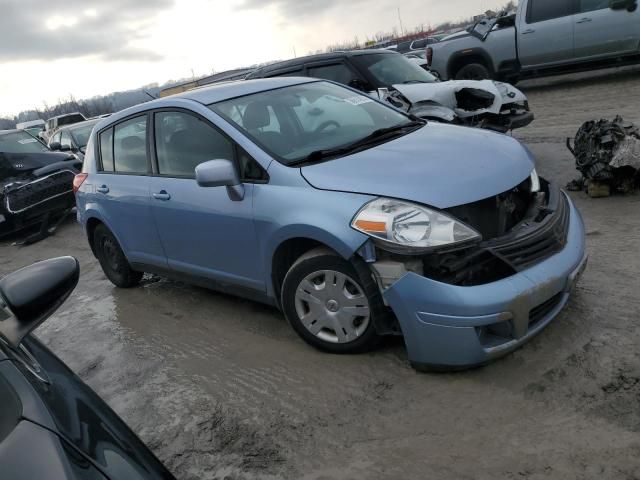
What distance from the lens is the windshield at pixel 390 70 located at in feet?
26.7

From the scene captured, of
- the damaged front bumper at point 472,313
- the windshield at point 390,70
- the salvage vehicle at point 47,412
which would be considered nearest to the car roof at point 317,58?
the windshield at point 390,70

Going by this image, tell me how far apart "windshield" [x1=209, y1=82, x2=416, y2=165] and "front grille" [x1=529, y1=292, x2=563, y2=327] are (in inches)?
63.4

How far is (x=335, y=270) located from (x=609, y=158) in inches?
134

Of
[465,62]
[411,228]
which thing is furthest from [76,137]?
[411,228]

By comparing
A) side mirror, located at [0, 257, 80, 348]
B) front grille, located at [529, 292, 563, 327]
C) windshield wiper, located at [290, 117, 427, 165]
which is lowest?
front grille, located at [529, 292, 563, 327]

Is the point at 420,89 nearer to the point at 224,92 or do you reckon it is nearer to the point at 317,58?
the point at 317,58

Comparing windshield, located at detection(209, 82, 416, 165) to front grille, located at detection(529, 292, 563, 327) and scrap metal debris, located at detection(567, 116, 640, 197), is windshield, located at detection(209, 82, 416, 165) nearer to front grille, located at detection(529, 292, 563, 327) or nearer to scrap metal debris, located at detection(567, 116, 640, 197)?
front grille, located at detection(529, 292, 563, 327)

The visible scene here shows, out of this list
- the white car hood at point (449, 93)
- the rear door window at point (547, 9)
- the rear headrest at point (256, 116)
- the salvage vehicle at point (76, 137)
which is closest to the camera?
the rear headrest at point (256, 116)

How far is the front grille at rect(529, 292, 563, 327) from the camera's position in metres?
3.10

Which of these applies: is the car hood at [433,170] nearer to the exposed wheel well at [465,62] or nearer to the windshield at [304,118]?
the windshield at [304,118]

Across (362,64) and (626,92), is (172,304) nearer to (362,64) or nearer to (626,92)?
(362,64)

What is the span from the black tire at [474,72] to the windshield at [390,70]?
14.9 feet

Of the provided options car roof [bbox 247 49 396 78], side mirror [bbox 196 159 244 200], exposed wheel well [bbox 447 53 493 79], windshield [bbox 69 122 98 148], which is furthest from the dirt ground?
windshield [bbox 69 122 98 148]

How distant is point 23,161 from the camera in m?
9.83
